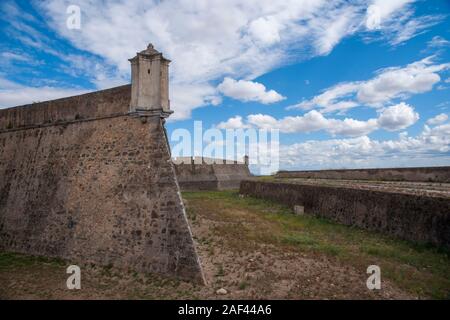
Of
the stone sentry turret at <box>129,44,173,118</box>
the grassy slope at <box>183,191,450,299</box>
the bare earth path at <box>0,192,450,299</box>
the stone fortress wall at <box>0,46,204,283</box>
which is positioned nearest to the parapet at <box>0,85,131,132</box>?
the stone fortress wall at <box>0,46,204,283</box>

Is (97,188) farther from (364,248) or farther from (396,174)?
(396,174)

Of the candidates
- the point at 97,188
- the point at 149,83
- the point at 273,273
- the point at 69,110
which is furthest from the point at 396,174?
the point at 69,110

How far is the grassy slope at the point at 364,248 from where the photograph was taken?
7867mm

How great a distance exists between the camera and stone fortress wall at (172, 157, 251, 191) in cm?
3678

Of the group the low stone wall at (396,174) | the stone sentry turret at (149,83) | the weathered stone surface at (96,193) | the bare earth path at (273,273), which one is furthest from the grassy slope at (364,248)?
the low stone wall at (396,174)

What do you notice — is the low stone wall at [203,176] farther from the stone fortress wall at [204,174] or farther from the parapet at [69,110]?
the parapet at [69,110]

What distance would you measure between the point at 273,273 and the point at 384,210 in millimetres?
6848

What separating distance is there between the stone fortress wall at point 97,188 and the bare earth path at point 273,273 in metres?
0.60

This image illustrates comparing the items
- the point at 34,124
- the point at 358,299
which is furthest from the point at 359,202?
the point at 34,124

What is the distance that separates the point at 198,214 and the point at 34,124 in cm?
977

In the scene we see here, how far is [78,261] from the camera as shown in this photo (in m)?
9.34

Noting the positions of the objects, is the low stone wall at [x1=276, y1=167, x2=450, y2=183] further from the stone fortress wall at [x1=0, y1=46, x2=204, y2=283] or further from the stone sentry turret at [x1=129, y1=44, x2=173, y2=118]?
the stone sentry turret at [x1=129, y1=44, x2=173, y2=118]


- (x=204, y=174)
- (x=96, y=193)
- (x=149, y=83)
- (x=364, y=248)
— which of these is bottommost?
(x=364, y=248)

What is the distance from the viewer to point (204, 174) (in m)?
37.8
